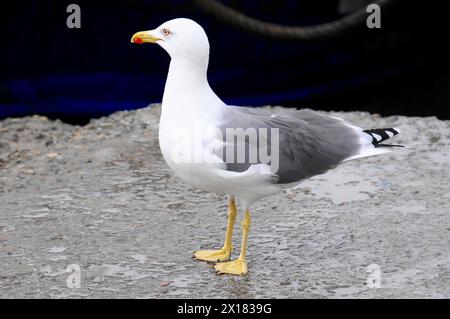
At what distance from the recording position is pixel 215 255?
359cm

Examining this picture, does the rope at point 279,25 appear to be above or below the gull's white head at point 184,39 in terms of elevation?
above

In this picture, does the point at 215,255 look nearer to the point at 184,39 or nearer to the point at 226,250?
the point at 226,250

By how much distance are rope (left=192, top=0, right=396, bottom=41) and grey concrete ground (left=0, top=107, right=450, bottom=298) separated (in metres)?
0.85

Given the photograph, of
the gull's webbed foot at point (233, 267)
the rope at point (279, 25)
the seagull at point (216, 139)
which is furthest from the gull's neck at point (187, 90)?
the rope at point (279, 25)

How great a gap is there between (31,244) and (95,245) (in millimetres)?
279

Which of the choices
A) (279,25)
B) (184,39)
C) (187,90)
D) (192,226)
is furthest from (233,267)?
(279,25)

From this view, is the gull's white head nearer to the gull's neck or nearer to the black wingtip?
the gull's neck

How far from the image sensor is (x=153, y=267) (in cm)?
351

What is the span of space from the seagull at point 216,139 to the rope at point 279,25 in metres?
2.03

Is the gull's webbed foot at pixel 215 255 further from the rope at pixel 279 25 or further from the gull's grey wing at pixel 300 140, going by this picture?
the rope at pixel 279 25

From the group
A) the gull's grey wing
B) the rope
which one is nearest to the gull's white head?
the gull's grey wing

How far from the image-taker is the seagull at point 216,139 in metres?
3.22

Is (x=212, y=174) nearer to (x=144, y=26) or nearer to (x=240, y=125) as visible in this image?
(x=240, y=125)

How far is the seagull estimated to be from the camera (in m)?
3.22
